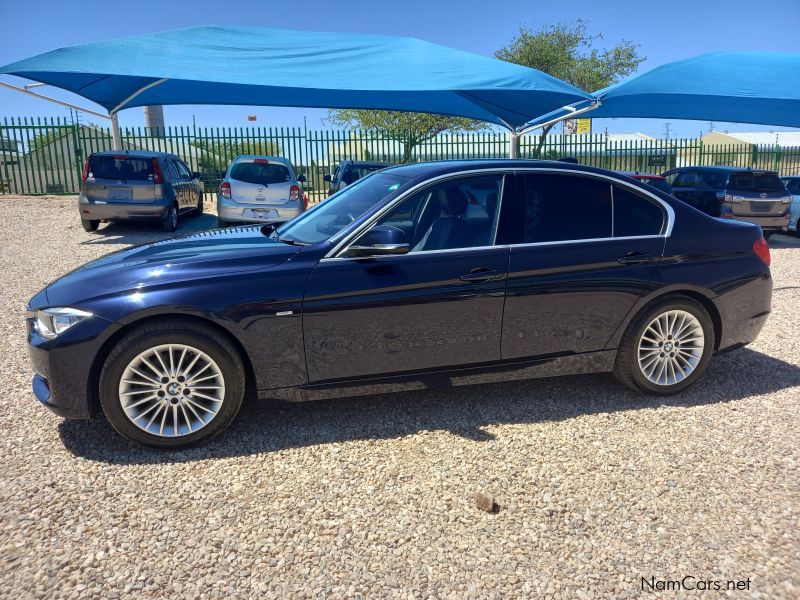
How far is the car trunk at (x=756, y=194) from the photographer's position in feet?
39.8

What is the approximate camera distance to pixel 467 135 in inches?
899

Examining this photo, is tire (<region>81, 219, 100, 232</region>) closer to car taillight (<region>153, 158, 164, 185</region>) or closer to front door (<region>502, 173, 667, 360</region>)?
car taillight (<region>153, 158, 164, 185</region>)

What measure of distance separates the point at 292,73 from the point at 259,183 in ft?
7.91

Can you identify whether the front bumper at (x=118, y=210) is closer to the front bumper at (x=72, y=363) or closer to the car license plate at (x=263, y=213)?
the car license plate at (x=263, y=213)

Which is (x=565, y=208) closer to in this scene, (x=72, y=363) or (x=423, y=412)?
(x=423, y=412)

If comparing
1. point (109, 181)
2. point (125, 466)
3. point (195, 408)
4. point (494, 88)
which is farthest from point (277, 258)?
point (109, 181)

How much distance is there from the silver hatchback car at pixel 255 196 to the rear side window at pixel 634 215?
8715mm

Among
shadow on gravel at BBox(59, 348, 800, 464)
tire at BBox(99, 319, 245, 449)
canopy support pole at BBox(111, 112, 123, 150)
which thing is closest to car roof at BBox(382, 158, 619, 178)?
shadow on gravel at BBox(59, 348, 800, 464)

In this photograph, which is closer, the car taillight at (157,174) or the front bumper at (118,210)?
the front bumper at (118,210)

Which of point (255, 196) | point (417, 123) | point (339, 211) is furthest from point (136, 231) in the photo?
point (417, 123)

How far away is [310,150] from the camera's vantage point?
71.5ft

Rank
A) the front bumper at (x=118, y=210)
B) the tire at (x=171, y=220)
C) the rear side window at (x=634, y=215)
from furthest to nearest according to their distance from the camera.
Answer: the tire at (x=171, y=220) → the front bumper at (x=118, y=210) → the rear side window at (x=634, y=215)

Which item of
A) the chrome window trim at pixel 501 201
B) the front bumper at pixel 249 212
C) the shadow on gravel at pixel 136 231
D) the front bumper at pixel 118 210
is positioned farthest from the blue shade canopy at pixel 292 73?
the chrome window trim at pixel 501 201

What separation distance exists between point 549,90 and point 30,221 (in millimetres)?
12585
